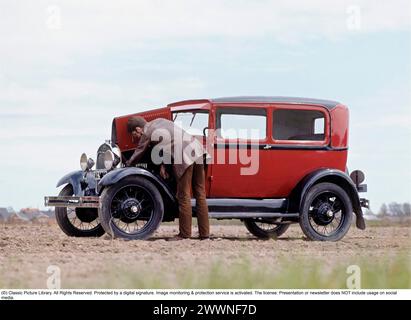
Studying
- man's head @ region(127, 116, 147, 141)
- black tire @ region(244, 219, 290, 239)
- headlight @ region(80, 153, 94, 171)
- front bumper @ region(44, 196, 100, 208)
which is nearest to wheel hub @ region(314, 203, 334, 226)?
black tire @ region(244, 219, 290, 239)

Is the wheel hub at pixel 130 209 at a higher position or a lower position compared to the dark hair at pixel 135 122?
lower

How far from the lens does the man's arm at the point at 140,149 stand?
12.2 meters

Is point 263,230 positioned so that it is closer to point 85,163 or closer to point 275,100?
point 275,100

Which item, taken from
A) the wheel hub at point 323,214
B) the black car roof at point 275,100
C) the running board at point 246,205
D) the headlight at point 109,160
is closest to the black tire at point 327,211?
the wheel hub at point 323,214

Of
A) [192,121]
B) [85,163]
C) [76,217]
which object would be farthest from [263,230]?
[85,163]

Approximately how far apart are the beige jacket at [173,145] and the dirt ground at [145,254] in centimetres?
105

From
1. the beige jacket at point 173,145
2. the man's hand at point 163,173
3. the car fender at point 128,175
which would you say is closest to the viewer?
the car fender at point 128,175

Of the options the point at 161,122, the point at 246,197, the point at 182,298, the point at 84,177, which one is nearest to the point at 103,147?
the point at 84,177

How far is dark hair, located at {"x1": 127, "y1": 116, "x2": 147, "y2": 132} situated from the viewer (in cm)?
1247

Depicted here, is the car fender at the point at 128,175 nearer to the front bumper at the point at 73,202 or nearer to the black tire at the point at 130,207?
the black tire at the point at 130,207

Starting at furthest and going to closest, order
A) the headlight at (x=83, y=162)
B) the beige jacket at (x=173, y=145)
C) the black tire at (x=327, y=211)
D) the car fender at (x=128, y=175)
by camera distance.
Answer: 1. the headlight at (x=83, y=162)
2. the black tire at (x=327, y=211)
3. the beige jacket at (x=173, y=145)
4. the car fender at (x=128, y=175)

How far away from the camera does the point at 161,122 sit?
A: 12273 mm

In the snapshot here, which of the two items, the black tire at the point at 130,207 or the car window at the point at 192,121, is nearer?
the black tire at the point at 130,207

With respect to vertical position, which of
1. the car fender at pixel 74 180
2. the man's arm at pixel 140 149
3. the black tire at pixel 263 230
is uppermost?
the man's arm at pixel 140 149
